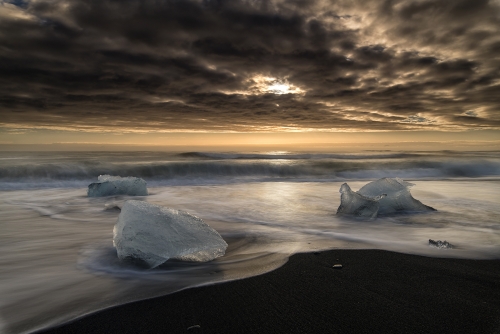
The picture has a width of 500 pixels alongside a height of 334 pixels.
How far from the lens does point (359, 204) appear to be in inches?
181

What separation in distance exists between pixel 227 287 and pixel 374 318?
887 mm

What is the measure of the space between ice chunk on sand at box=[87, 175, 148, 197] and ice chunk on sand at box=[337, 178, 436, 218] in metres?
5.14

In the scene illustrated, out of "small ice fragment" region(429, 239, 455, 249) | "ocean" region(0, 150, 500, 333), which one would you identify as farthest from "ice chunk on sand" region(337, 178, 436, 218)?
"small ice fragment" region(429, 239, 455, 249)

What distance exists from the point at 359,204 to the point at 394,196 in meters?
0.66

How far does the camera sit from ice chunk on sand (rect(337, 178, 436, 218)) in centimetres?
456

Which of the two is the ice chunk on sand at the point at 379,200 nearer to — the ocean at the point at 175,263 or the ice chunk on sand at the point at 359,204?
the ice chunk on sand at the point at 359,204

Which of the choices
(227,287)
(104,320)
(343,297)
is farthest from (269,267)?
(104,320)

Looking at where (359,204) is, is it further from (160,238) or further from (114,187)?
(114,187)

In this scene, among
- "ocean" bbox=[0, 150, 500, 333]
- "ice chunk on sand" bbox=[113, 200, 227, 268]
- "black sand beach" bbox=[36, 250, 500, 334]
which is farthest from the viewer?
"ice chunk on sand" bbox=[113, 200, 227, 268]

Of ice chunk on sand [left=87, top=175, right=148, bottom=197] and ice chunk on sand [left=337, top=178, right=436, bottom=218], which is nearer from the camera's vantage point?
ice chunk on sand [left=337, top=178, right=436, bottom=218]

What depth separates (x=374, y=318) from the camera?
1.57 m

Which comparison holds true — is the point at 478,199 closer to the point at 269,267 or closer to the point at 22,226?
the point at 269,267

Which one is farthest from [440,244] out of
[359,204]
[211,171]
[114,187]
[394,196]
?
[211,171]

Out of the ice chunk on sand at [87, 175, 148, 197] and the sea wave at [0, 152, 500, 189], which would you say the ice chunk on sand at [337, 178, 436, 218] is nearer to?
the ice chunk on sand at [87, 175, 148, 197]
